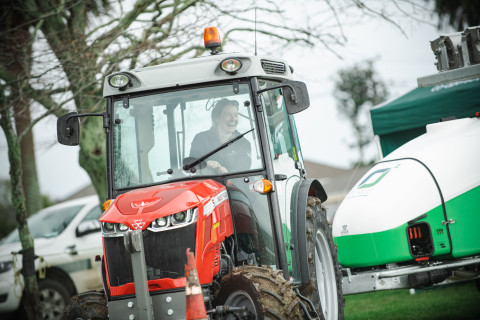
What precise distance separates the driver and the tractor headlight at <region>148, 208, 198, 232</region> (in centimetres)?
75

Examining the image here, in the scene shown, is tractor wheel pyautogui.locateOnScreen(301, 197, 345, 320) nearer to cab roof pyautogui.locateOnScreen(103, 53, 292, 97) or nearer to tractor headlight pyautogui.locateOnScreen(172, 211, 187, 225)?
cab roof pyautogui.locateOnScreen(103, 53, 292, 97)

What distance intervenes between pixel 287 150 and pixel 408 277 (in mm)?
1889

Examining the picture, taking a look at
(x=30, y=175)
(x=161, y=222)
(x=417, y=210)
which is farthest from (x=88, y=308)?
(x=30, y=175)

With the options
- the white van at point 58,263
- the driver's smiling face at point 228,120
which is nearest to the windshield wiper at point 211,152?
the driver's smiling face at point 228,120

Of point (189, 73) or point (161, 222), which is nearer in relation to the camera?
point (161, 222)

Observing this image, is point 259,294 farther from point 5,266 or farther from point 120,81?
point 5,266

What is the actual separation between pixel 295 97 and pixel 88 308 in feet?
8.10

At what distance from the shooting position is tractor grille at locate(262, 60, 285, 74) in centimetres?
621

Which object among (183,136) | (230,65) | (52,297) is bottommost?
(52,297)

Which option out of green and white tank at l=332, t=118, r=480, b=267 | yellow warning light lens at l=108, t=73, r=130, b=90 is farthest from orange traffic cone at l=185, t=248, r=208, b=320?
green and white tank at l=332, t=118, r=480, b=267

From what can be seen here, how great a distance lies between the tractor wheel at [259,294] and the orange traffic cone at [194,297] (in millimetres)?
441

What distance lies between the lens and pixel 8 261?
1095 centimetres

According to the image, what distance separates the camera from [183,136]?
5926 millimetres

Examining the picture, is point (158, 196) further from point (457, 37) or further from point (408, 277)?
point (457, 37)
